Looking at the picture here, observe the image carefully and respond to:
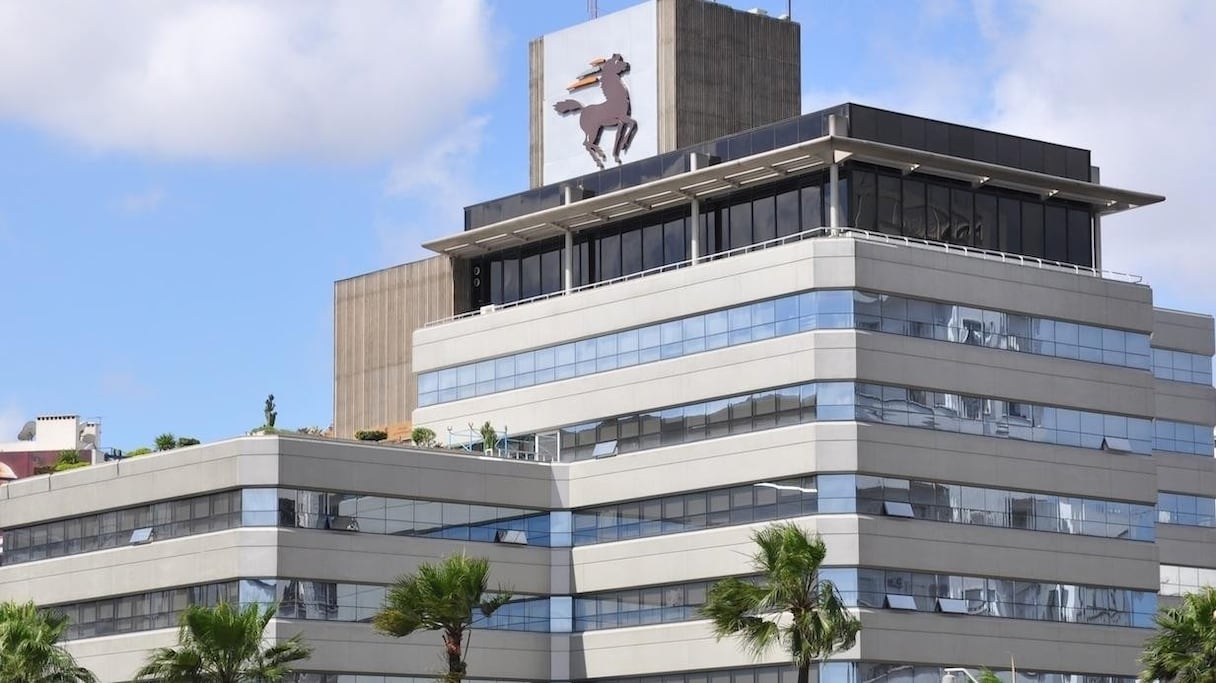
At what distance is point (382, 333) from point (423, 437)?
10.8m

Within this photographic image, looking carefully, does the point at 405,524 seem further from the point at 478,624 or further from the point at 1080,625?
the point at 1080,625

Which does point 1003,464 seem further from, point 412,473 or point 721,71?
point 721,71

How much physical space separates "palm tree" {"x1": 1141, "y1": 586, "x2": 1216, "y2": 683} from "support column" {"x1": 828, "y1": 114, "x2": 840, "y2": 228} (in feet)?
65.4

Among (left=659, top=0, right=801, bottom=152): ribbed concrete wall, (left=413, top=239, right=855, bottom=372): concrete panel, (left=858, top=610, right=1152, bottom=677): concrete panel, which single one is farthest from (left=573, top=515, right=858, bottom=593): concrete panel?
(left=659, top=0, right=801, bottom=152): ribbed concrete wall

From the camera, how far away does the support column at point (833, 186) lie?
88.8 m

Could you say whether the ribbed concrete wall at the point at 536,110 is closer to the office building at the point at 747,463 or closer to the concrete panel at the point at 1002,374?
the office building at the point at 747,463

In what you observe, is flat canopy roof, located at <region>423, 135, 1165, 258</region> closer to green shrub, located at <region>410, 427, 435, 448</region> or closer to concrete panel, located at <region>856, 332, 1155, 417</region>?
concrete panel, located at <region>856, 332, 1155, 417</region>

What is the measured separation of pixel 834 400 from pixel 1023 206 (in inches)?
602

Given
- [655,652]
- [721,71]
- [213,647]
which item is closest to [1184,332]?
[721,71]

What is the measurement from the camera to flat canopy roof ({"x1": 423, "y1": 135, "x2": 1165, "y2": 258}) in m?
89.6

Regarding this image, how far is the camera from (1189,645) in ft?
263

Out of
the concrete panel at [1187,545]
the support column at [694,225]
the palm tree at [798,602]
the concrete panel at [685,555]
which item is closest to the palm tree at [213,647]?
the palm tree at [798,602]

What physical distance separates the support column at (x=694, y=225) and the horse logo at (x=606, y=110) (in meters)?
9.24

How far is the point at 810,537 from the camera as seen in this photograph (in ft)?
276
